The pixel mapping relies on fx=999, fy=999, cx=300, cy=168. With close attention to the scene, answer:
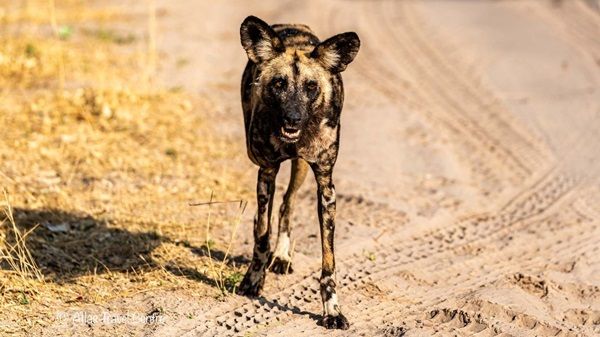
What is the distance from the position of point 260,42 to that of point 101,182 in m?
2.68

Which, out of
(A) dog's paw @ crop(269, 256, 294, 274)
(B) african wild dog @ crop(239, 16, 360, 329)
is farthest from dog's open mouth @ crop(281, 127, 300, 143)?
(A) dog's paw @ crop(269, 256, 294, 274)

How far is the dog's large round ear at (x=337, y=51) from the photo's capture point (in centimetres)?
499

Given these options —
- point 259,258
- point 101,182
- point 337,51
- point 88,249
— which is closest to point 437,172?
point 101,182

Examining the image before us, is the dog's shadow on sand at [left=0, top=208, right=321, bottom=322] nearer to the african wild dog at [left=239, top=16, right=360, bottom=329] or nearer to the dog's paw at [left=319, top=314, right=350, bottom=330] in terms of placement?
the dog's paw at [left=319, top=314, right=350, bottom=330]

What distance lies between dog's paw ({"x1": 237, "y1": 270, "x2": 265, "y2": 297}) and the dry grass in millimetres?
113

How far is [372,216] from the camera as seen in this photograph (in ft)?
23.0

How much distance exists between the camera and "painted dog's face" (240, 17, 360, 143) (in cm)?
495

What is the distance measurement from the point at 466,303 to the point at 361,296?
0.59 meters

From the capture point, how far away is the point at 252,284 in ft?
18.2

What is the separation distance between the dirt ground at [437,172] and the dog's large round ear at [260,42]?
53.8 inches

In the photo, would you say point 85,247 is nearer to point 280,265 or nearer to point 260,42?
point 280,265

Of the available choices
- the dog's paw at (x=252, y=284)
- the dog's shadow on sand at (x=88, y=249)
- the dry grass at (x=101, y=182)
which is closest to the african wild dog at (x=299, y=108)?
the dog's paw at (x=252, y=284)

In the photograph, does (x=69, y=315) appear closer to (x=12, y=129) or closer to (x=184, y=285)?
(x=184, y=285)

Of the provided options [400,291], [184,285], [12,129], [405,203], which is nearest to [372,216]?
[405,203]
